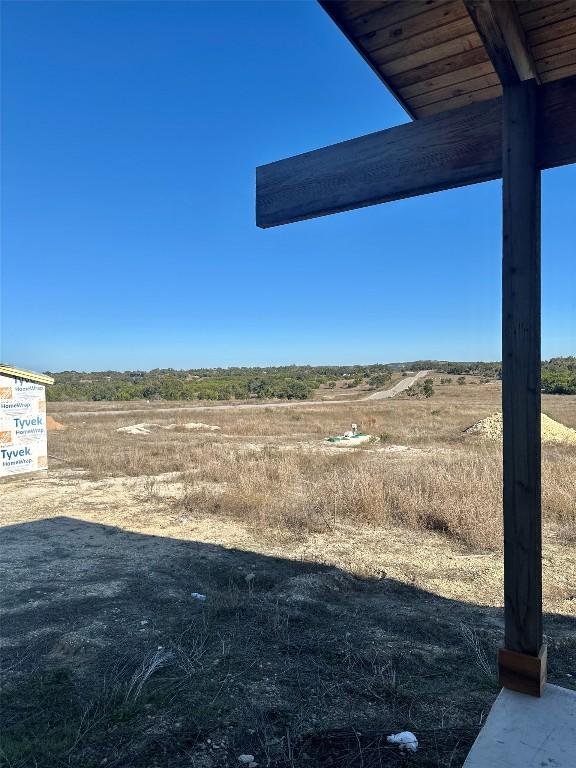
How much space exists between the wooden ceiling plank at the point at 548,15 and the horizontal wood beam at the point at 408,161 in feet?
1.06

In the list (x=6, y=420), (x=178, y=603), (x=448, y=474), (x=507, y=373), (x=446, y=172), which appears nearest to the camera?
(x=507, y=373)

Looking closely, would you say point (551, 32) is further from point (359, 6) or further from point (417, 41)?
point (359, 6)

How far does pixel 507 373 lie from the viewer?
6.31 feet

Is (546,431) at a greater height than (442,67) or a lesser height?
lesser

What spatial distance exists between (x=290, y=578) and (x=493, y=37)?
4.34 metres

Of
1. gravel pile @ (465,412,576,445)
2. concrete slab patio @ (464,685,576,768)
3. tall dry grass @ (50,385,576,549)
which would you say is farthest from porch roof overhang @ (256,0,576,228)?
gravel pile @ (465,412,576,445)

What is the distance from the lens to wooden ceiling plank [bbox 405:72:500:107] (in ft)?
8.25

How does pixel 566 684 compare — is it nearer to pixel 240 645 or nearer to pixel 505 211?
pixel 240 645

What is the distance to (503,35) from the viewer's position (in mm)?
1756

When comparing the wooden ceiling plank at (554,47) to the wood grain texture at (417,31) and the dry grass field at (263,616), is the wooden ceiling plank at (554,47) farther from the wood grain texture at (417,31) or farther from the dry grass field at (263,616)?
the dry grass field at (263,616)

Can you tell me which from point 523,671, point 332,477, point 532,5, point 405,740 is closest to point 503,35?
point 532,5

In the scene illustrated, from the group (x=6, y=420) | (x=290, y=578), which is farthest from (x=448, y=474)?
(x=6, y=420)

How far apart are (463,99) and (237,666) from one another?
3.56m

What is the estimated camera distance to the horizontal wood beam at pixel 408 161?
6.41 ft
